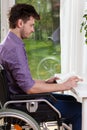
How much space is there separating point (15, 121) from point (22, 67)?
36 cm

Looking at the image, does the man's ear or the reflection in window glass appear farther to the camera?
the reflection in window glass

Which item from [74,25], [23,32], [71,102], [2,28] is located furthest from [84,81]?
[2,28]

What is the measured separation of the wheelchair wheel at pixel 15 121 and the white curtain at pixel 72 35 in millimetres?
1570

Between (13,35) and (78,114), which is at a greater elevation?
(13,35)

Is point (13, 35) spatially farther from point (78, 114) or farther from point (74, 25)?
point (74, 25)

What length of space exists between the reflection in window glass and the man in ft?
5.10

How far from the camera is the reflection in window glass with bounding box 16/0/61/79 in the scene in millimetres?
3613

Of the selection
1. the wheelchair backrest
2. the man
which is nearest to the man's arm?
the man

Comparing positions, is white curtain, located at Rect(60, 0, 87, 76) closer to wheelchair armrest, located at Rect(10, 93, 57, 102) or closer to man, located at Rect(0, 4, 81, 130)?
man, located at Rect(0, 4, 81, 130)

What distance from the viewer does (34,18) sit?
2.09m

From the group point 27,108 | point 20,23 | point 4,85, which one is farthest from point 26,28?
point 27,108

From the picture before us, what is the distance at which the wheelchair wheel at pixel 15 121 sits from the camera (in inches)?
70.1

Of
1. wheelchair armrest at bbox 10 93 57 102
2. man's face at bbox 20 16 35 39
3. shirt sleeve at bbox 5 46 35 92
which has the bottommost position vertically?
wheelchair armrest at bbox 10 93 57 102

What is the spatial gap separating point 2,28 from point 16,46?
1710 mm
